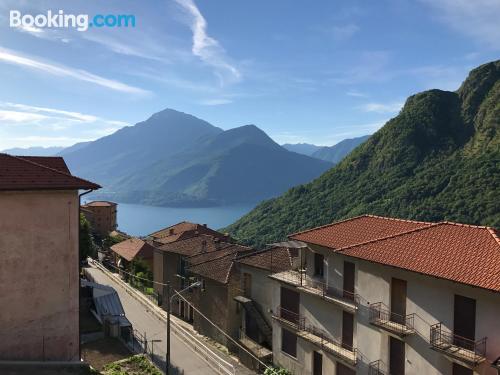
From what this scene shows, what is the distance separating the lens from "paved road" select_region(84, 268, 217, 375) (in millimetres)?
30828

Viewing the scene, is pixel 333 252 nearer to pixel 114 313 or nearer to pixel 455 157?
pixel 114 313

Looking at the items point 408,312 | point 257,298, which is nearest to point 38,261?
point 408,312

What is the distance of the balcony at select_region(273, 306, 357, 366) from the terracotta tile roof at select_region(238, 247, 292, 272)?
3595 mm

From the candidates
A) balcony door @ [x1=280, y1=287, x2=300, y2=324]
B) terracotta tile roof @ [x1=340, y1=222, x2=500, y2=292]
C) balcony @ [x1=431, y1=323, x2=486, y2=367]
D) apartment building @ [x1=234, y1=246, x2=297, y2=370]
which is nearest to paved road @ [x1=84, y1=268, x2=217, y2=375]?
apartment building @ [x1=234, y1=246, x2=297, y2=370]

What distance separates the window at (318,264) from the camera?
27.9 meters

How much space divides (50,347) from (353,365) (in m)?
16.5

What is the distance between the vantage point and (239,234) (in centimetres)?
12812

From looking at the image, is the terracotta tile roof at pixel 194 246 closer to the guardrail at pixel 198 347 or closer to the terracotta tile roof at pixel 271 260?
the guardrail at pixel 198 347

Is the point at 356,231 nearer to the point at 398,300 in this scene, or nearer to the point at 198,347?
the point at 398,300

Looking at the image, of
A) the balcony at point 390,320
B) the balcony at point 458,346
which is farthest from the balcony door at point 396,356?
the balcony at point 458,346

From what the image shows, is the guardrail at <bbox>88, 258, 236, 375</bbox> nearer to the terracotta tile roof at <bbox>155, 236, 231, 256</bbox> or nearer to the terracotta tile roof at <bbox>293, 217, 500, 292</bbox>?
the terracotta tile roof at <bbox>155, 236, 231, 256</bbox>

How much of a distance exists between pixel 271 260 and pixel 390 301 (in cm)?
1281

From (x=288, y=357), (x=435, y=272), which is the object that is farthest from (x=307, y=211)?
(x=435, y=272)

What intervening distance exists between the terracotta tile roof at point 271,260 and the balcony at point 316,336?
3.60 meters
